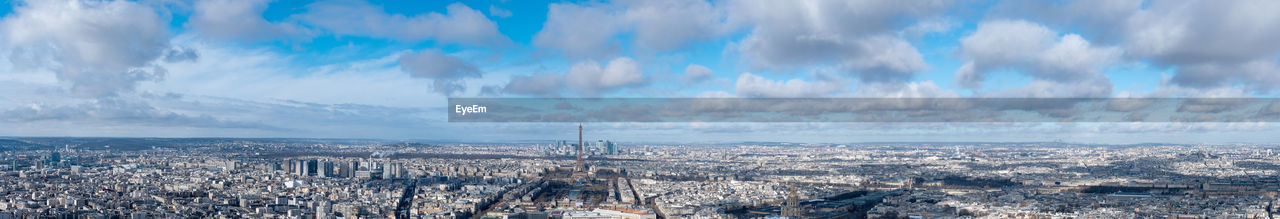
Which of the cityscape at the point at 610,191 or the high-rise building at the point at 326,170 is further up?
the high-rise building at the point at 326,170

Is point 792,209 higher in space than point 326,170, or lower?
lower

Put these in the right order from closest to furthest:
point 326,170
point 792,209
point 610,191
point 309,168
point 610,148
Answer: point 792,209
point 610,191
point 326,170
point 309,168
point 610,148

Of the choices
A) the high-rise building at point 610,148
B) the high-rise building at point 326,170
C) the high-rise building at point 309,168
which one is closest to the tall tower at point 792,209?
the high-rise building at point 326,170

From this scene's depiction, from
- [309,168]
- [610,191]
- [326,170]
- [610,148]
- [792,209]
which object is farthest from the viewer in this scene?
[610,148]

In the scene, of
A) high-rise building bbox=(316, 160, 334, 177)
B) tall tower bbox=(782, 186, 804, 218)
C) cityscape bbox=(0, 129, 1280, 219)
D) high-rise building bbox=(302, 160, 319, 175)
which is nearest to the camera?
tall tower bbox=(782, 186, 804, 218)

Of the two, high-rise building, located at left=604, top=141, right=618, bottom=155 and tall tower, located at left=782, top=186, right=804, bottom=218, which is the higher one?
high-rise building, located at left=604, top=141, right=618, bottom=155

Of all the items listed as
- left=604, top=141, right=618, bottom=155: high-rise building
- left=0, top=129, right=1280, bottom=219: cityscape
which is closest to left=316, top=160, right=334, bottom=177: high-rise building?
left=0, top=129, right=1280, bottom=219: cityscape

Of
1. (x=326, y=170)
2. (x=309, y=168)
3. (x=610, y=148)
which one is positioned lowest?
(x=326, y=170)

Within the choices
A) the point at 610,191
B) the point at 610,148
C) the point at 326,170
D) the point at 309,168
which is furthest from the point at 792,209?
the point at 610,148

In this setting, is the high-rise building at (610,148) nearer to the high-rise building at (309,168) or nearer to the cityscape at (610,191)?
the cityscape at (610,191)

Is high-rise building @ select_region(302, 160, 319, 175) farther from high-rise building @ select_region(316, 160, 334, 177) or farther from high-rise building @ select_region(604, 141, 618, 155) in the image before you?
high-rise building @ select_region(604, 141, 618, 155)

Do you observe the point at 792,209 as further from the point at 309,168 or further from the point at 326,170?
the point at 309,168

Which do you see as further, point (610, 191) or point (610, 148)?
point (610, 148)

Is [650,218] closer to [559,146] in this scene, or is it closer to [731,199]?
[731,199]
